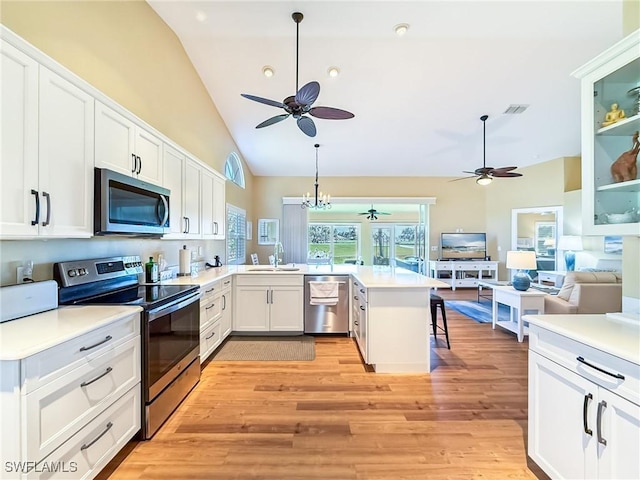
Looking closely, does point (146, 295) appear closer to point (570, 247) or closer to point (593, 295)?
point (593, 295)

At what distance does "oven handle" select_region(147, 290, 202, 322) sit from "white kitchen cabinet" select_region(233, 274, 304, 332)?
1.37 m

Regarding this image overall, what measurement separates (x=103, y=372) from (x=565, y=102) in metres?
6.75

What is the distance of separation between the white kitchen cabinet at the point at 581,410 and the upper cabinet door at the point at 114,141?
292 centimetres

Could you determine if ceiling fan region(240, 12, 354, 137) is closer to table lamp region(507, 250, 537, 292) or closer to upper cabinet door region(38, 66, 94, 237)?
upper cabinet door region(38, 66, 94, 237)

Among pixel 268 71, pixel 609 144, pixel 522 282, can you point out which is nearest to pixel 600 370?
pixel 609 144

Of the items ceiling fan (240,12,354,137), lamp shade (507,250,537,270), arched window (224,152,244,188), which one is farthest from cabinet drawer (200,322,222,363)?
lamp shade (507,250,537,270)

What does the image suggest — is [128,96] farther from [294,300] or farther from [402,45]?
[402,45]

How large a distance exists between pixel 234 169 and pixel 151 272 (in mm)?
3879

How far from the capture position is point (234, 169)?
6.29 m

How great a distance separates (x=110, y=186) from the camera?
2002 mm

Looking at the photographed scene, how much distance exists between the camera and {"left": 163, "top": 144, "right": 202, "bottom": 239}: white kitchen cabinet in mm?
2977

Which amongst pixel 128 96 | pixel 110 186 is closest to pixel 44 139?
pixel 110 186

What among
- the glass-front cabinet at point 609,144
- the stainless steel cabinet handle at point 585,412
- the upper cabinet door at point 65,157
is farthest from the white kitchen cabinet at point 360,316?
the upper cabinet door at point 65,157

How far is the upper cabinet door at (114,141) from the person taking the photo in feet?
6.48
